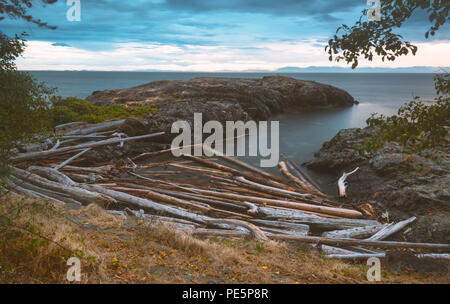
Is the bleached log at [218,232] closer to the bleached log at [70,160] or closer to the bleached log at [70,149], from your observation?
the bleached log at [70,160]

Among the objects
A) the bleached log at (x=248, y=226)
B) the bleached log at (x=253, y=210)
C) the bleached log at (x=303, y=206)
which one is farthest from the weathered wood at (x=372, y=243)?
the bleached log at (x=303, y=206)

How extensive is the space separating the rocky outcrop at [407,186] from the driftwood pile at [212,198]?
70cm

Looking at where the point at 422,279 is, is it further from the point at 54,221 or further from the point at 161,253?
the point at 54,221

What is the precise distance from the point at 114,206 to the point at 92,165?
19.5 feet

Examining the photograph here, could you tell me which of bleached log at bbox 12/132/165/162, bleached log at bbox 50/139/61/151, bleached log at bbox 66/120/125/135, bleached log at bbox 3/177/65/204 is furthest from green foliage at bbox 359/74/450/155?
bleached log at bbox 66/120/125/135

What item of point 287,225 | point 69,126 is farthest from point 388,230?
point 69,126

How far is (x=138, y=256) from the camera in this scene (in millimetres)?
6809

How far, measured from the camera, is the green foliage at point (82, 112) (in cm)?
2064

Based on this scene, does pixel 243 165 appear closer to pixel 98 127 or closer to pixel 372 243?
pixel 372 243

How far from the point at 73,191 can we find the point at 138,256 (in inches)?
233

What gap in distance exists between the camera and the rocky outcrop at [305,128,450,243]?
34.1 feet

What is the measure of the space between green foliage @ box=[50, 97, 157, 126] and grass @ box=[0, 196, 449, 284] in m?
12.7
